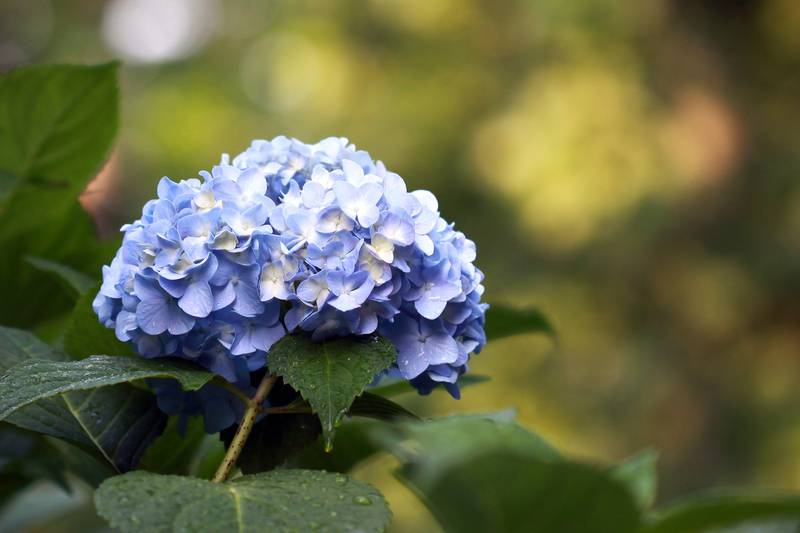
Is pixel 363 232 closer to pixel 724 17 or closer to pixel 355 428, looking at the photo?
pixel 355 428

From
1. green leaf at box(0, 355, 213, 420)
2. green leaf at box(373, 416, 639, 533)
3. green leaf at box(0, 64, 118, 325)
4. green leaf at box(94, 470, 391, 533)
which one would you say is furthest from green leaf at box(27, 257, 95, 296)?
green leaf at box(373, 416, 639, 533)

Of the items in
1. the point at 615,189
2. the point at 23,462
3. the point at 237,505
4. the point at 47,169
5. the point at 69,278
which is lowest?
the point at 237,505

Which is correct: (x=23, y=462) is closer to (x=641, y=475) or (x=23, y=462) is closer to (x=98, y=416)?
(x=98, y=416)

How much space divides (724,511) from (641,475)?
107mm

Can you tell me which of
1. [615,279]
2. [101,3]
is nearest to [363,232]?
[615,279]

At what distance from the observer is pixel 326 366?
24.8 inches

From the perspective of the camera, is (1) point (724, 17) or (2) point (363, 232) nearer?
(2) point (363, 232)

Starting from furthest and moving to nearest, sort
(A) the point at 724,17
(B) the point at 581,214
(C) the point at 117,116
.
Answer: (A) the point at 724,17
(B) the point at 581,214
(C) the point at 117,116

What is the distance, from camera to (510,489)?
45 cm

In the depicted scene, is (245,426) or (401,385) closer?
(245,426)

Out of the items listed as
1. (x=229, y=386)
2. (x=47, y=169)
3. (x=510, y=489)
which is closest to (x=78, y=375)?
(x=229, y=386)

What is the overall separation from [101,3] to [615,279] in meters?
5.35

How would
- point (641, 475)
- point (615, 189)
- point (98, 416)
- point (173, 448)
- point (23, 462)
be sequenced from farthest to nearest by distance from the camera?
point (615, 189), point (23, 462), point (173, 448), point (98, 416), point (641, 475)

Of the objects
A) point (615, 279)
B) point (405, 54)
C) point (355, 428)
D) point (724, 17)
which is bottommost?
point (355, 428)
